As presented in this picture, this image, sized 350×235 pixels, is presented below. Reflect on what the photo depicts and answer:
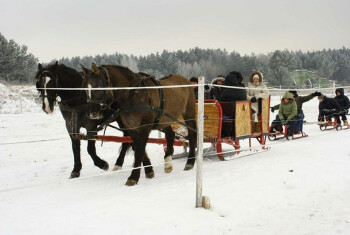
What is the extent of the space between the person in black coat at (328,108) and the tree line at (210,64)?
34.3m

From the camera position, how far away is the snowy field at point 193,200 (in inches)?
164

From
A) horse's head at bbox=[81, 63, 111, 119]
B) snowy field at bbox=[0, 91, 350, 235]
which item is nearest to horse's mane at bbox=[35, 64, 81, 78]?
horse's head at bbox=[81, 63, 111, 119]

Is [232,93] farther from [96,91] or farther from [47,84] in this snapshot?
[47,84]

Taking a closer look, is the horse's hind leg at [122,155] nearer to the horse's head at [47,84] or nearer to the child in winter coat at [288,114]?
the horse's head at [47,84]

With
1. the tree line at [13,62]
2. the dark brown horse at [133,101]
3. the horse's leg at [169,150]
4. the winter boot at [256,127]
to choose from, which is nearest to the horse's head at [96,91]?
the dark brown horse at [133,101]

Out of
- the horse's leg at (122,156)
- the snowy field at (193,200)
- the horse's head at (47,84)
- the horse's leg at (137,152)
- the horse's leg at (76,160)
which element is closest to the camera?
the snowy field at (193,200)

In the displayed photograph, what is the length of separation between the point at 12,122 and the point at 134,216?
575 inches

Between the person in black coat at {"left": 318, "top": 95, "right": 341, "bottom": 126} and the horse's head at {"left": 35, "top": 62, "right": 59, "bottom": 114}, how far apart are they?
1058 cm

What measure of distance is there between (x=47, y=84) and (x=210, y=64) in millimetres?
92694

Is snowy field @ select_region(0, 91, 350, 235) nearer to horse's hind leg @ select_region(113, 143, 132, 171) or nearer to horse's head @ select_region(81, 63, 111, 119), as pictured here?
horse's hind leg @ select_region(113, 143, 132, 171)

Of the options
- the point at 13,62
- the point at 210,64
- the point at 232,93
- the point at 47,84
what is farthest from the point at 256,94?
the point at 210,64

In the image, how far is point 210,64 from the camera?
319ft

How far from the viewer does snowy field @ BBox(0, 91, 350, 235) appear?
4160 millimetres

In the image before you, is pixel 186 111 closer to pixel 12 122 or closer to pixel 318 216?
pixel 318 216
